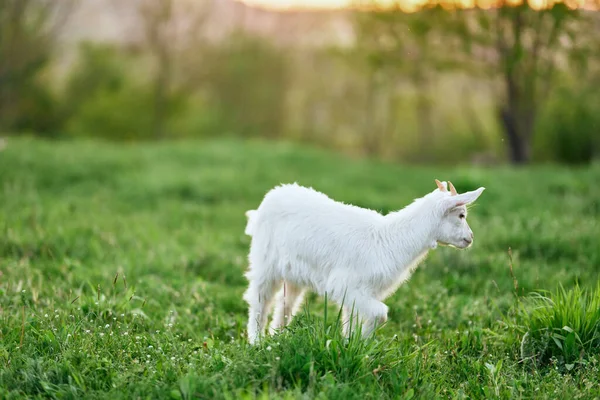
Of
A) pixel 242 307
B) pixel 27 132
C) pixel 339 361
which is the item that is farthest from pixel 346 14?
pixel 339 361

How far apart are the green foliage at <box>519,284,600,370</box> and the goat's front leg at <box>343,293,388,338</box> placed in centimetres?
103

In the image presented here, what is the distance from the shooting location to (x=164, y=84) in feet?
85.9

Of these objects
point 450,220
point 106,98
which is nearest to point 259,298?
point 450,220

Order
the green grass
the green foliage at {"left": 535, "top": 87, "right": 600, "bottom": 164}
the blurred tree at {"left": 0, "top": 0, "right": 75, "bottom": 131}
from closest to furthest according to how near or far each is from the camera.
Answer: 1. the green grass
2. the blurred tree at {"left": 0, "top": 0, "right": 75, "bottom": 131}
3. the green foliage at {"left": 535, "top": 87, "right": 600, "bottom": 164}

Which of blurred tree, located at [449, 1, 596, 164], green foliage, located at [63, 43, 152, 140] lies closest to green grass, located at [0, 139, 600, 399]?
blurred tree, located at [449, 1, 596, 164]

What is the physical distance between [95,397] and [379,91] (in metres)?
24.1

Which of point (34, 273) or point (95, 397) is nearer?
point (95, 397)

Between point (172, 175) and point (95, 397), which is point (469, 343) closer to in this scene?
point (95, 397)

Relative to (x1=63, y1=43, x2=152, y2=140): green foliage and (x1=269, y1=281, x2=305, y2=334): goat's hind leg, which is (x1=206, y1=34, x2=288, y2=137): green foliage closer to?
(x1=63, y1=43, x2=152, y2=140): green foliage

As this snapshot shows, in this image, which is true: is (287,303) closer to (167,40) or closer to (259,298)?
(259,298)

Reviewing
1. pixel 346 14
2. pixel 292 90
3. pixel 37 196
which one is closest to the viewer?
pixel 37 196

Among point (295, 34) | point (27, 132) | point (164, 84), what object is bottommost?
point (27, 132)

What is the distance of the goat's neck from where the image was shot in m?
4.40

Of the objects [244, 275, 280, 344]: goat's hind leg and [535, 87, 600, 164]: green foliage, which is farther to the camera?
[535, 87, 600, 164]: green foliage
